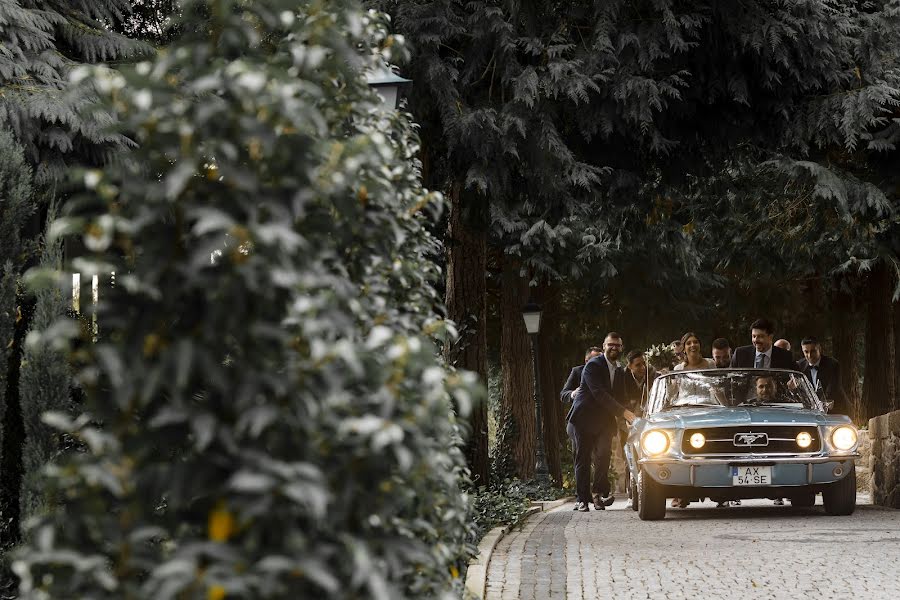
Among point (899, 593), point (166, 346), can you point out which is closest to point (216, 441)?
point (166, 346)

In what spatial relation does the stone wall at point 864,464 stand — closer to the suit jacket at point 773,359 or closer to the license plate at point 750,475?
the suit jacket at point 773,359

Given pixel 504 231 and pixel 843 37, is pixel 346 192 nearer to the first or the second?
pixel 843 37

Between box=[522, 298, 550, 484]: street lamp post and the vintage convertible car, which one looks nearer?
the vintage convertible car

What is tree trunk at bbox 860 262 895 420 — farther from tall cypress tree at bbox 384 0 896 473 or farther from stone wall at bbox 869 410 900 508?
tall cypress tree at bbox 384 0 896 473

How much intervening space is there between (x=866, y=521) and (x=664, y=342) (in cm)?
1744

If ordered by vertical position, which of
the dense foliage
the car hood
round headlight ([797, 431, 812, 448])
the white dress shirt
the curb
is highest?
the dense foliage

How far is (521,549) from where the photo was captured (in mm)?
10367

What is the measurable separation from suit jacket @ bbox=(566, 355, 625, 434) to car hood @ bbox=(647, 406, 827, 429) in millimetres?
1538

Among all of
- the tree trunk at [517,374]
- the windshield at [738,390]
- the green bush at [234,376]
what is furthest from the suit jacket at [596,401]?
the green bush at [234,376]

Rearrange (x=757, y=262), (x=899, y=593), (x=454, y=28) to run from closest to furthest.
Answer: (x=899, y=593)
(x=454, y=28)
(x=757, y=262)

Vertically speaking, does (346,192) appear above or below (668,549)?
above

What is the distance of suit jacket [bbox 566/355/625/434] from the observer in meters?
14.8

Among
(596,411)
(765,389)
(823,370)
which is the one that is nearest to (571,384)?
(596,411)

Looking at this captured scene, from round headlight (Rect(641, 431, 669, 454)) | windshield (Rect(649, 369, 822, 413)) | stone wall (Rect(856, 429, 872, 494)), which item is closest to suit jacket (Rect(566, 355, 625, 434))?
windshield (Rect(649, 369, 822, 413))
